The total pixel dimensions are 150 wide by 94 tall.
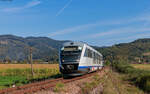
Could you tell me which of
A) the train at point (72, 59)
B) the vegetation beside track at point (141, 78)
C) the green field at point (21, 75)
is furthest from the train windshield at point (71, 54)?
the vegetation beside track at point (141, 78)

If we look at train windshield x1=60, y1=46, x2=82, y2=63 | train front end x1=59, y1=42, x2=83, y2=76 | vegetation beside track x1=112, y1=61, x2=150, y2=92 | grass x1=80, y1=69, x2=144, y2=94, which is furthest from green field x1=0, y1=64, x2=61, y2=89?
vegetation beside track x1=112, y1=61, x2=150, y2=92

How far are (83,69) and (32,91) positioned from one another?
9.83 meters

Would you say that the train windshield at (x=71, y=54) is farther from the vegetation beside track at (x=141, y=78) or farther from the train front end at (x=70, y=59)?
the vegetation beside track at (x=141, y=78)

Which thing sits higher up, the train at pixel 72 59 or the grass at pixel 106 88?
the train at pixel 72 59

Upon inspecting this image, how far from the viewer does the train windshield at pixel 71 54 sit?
64.4 feet

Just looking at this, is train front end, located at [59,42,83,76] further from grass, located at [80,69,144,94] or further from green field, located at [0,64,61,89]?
green field, located at [0,64,61,89]

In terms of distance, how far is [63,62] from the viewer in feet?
64.7

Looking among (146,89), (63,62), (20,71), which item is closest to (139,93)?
(146,89)

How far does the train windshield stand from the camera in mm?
19627

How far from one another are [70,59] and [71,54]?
50 centimetres

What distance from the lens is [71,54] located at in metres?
19.8

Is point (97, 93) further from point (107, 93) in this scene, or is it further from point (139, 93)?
point (139, 93)

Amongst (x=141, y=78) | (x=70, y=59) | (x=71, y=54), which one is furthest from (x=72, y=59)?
(x=141, y=78)

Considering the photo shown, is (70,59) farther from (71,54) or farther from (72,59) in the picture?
(71,54)
